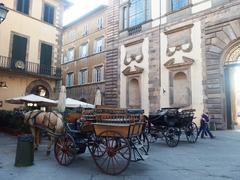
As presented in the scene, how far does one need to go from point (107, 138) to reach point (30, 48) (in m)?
16.3

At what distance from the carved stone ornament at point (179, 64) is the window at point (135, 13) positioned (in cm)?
452

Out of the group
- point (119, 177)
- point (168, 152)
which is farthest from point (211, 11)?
point (119, 177)

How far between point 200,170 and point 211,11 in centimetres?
1210

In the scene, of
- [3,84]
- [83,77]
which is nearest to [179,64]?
[3,84]

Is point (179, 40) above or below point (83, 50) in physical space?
below

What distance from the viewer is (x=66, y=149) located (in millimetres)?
6613

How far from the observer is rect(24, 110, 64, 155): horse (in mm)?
7754

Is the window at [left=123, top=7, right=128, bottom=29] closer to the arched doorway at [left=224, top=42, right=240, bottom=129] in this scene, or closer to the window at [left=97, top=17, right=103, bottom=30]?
the window at [left=97, top=17, right=103, bottom=30]

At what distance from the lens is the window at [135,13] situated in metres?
19.8

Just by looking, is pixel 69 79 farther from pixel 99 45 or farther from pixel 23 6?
pixel 23 6

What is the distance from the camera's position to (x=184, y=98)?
53.8 feet

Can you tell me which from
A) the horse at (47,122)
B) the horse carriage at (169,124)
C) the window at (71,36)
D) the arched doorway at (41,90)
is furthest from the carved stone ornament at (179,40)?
the window at (71,36)

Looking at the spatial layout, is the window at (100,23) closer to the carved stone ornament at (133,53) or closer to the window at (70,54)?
the window at (70,54)

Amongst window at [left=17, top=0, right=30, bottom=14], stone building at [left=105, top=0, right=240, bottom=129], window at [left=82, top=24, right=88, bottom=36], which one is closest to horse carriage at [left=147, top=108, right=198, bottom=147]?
stone building at [left=105, top=0, right=240, bottom=129]
